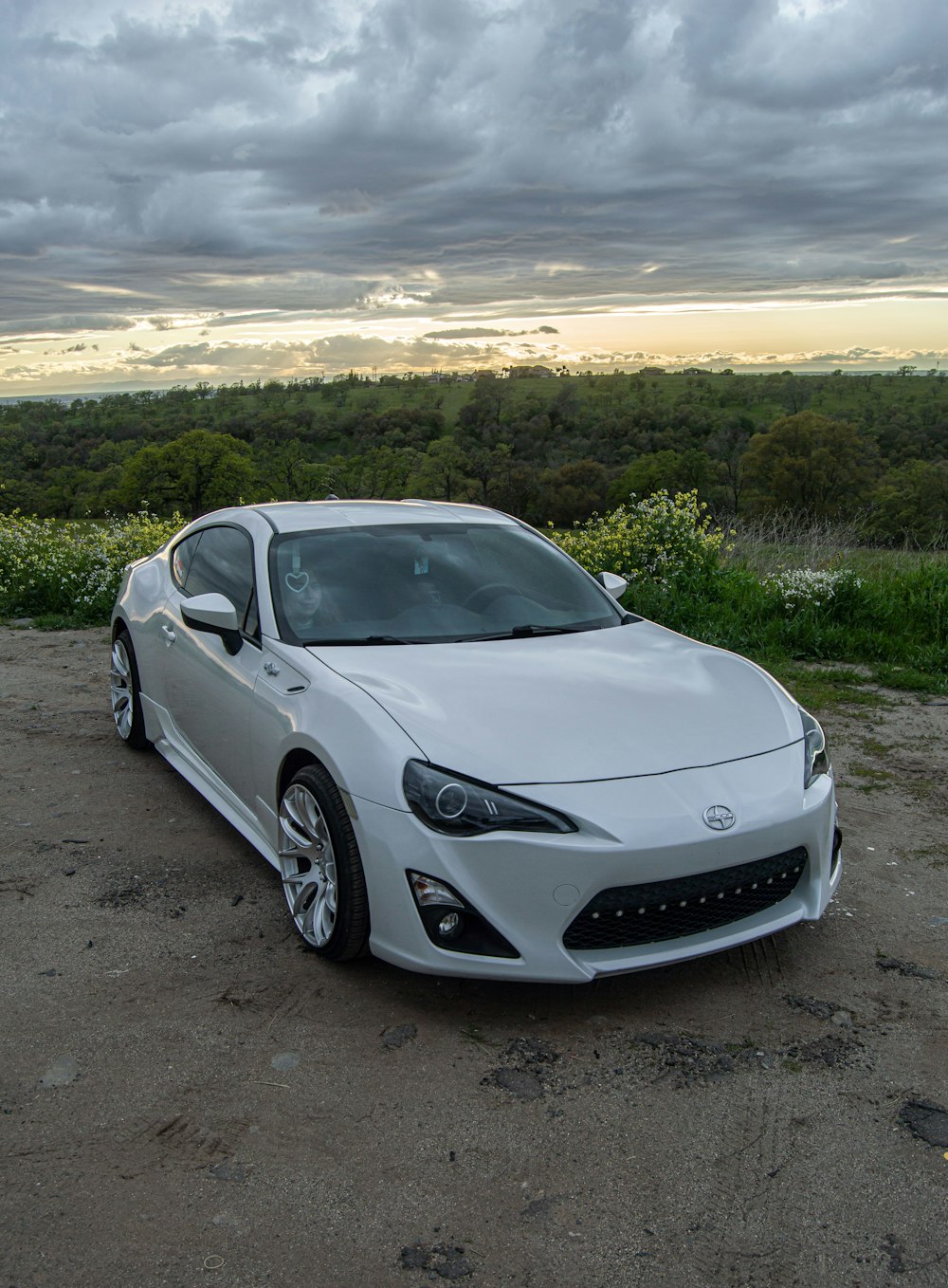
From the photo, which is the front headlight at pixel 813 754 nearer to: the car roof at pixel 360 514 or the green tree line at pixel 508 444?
the car roof at pixel 360 514

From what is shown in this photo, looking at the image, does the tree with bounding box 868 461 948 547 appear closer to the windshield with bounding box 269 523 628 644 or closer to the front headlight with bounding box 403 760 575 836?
the windshield with bounding box 269 523 628 644

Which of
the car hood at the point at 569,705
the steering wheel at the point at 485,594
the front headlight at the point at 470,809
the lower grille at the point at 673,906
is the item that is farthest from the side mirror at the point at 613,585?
the front headlight at the point at 470,809

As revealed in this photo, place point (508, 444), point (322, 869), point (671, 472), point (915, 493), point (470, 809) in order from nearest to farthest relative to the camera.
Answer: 1. point (470, 809)
2. point (322, 869)
3. point (915, 493)
4. point (671, 472)
5. point (508, 444)

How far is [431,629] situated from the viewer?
4.09 meters

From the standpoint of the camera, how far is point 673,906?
3.01m

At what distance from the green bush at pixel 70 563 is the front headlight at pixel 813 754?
8.13 m

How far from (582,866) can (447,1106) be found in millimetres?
725

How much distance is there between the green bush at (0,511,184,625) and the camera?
1050 cm

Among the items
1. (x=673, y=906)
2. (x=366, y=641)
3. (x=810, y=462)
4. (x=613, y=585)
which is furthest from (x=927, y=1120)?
(x=810, y=462)

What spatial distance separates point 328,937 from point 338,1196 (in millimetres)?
1039

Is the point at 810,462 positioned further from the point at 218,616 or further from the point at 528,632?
the point at 218,616

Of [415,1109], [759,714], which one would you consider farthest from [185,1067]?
[759,714]

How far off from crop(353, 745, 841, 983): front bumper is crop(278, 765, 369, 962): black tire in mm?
71

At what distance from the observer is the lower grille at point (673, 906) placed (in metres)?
2.94
